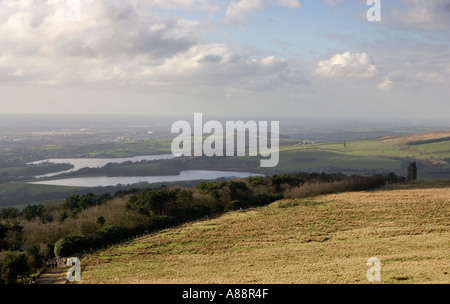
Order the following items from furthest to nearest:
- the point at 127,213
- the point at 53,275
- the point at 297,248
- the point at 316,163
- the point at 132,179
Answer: the point at 316,163 → the point at 132,179 → the point at 127,213 → the point at 297,248 → the point at 53,275

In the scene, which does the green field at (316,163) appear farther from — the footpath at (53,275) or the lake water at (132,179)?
the footpath at (53,275)

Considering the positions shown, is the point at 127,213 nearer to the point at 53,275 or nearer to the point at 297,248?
the point at 53,275

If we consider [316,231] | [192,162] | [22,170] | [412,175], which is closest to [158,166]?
[192,162]

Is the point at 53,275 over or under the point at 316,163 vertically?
over

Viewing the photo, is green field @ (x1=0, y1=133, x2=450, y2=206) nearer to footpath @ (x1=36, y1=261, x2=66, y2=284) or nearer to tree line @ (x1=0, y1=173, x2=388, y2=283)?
tree line @ (x1=0, y1=173, x2=388, y2=283)

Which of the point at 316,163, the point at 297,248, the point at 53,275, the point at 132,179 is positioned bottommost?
the point at 132,179

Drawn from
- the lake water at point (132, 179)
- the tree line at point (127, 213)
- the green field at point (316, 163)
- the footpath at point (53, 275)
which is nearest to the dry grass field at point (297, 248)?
the footpath at point (53, 275)

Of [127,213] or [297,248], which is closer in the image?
[297,248]

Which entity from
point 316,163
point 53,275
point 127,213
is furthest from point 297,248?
point 316,163
